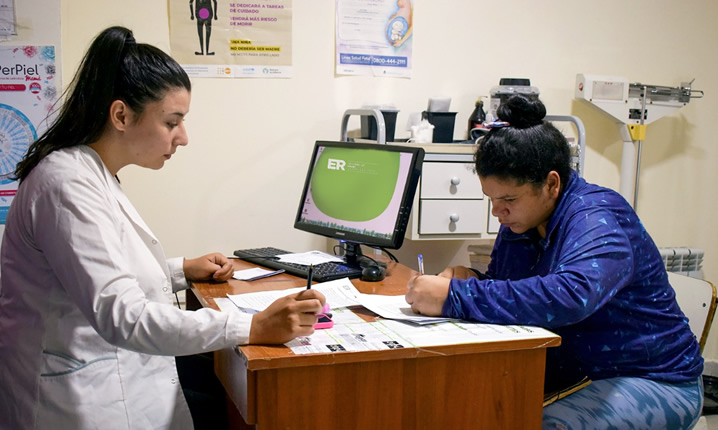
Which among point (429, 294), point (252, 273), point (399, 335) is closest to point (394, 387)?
point (399, 335)

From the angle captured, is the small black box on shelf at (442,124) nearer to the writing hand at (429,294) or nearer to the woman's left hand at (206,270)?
the woman's left hand at (206,270)

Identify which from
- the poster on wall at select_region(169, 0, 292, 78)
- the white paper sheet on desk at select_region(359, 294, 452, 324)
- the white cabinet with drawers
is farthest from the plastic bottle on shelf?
the white paper sheet on desk at select_region(359, 294, 452, 324)

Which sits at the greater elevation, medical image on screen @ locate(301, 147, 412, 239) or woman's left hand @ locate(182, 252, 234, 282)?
medical image on screen @ locate(301, 147, 412, 239)

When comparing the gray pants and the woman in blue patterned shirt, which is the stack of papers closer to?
the woman in blue patterned shirt

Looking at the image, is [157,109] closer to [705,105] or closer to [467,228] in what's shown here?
[467,228]

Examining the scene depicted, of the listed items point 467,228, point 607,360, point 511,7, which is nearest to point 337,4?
point 511,7

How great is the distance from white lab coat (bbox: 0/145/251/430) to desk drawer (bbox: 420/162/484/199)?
4.41 ft

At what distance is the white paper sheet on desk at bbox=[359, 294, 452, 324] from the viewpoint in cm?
137

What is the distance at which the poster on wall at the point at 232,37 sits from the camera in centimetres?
249

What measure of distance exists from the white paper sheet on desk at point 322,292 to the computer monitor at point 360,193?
24cm

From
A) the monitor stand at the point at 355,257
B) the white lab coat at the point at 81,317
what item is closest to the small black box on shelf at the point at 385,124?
the monitor stand at the point at 355,257

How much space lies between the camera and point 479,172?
1531 millimetres

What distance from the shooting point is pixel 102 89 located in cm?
122

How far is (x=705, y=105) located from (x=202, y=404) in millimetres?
2846
